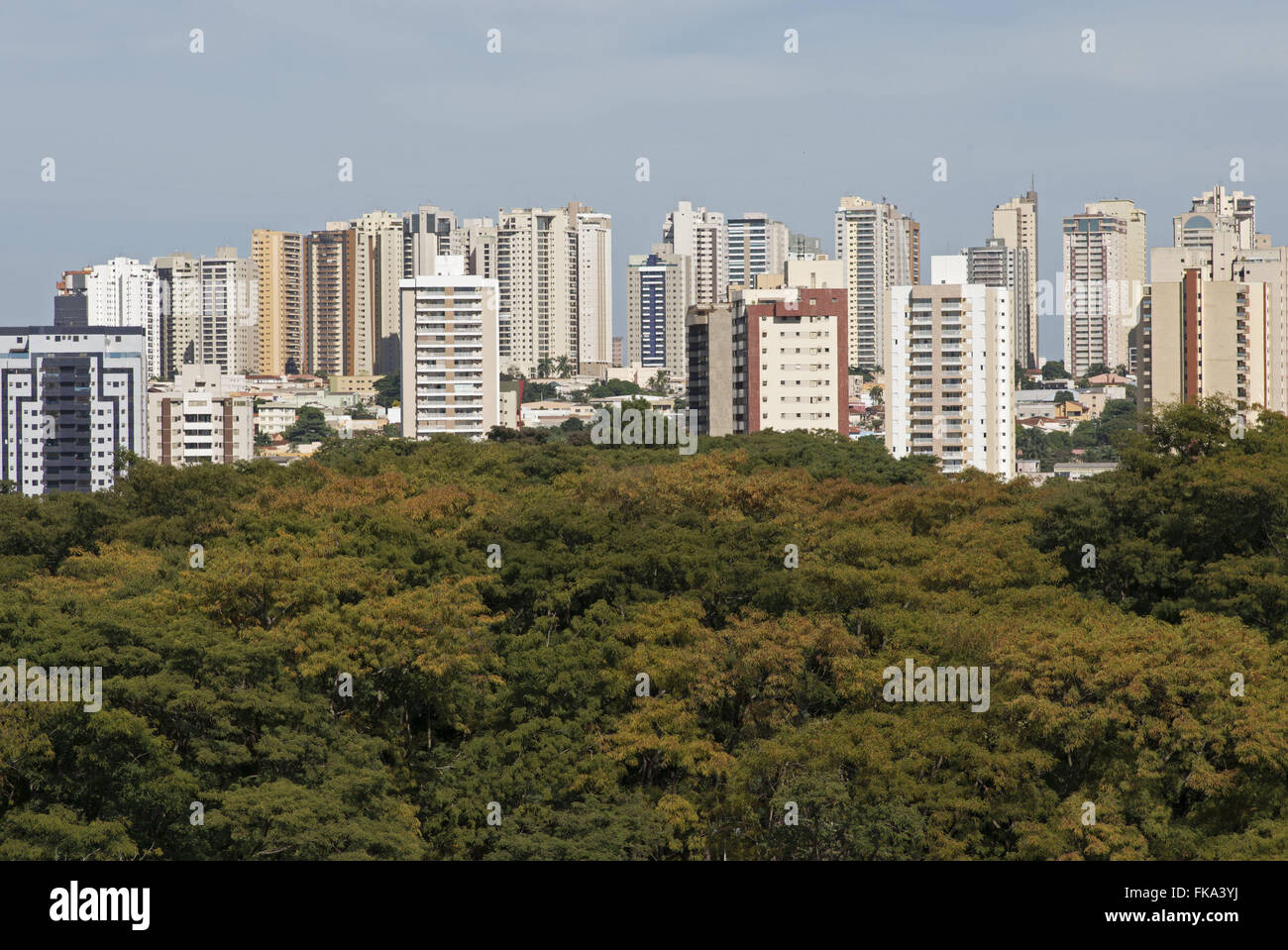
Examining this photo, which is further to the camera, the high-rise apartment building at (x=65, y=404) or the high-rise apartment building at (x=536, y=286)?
the high-rise apartment building at (x=536, y=286)

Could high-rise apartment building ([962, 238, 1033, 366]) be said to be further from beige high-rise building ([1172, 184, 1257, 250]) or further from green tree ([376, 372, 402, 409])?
green tree ([376, 372, 402, 409])

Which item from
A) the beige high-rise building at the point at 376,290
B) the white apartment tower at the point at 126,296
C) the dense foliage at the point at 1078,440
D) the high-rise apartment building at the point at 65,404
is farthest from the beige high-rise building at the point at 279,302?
the dense foliage at the point at 1078,440

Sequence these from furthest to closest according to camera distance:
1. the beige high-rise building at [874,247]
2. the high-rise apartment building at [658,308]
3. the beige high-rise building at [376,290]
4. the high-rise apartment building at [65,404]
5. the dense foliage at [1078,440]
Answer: the high-rise apartment building at [658,308], the beige high-rise building at [874,247], the beige high-rise building at [376,290], the dense foliage at [1078,440], the high-rise apartment building at [65,404]

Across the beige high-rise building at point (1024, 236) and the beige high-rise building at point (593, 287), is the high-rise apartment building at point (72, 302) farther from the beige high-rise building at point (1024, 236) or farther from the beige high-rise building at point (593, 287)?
the beige high-rise building at point (1024, 236)

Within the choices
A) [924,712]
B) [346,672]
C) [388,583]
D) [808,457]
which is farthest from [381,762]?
[808,457]

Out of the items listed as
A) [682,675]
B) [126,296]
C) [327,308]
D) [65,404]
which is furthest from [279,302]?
[682,675]

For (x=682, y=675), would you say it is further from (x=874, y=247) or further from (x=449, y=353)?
(x=874, y=247)
